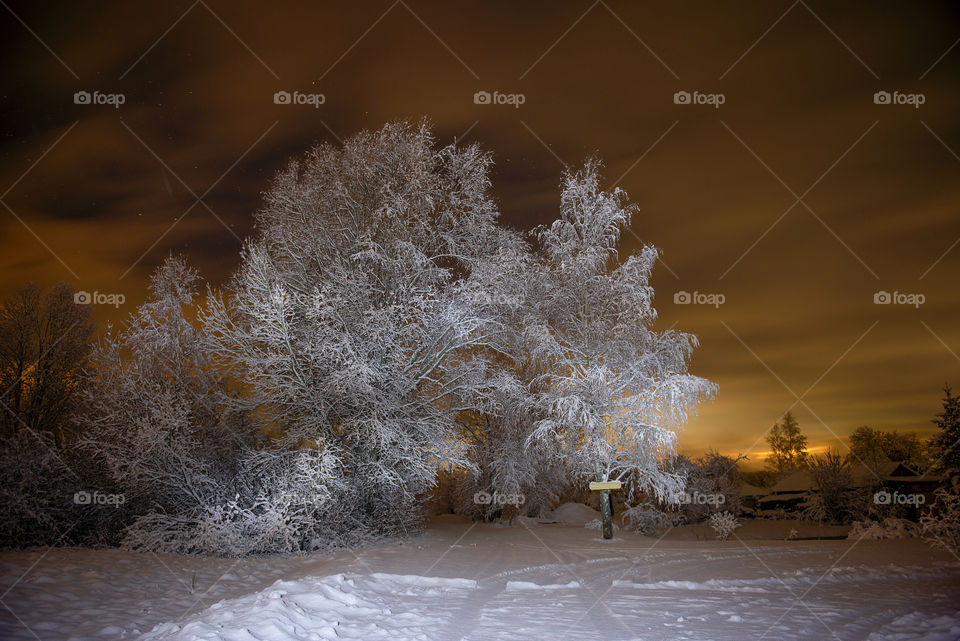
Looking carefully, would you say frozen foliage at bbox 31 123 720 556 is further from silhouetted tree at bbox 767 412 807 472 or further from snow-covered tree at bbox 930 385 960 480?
silhouetted tree at bbox 767 412 807 472

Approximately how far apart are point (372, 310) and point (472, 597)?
28.0 ft

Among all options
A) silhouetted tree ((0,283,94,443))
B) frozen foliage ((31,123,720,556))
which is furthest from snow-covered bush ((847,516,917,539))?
silhouetted tree ((0,283,94,443))

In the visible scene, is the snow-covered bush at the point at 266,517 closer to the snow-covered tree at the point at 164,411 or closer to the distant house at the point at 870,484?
the snow-covered tree at the point at 164,411

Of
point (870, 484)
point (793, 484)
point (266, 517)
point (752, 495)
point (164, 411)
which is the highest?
point (164, 411)

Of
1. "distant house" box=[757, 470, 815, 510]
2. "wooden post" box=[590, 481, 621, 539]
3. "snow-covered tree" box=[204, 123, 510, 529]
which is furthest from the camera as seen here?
"distant house" box=[757, 470, 815, 510]

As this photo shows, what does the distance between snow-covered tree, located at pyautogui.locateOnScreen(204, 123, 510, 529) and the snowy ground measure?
3.00 meters

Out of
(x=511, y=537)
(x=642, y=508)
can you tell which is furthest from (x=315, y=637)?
(x=642, y=508)

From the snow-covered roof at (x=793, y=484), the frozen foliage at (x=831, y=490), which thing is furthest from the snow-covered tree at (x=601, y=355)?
the snow-covered roof at (x=793, y=484)

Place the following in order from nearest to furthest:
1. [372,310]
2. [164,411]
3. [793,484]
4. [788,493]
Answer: [164,411]
[372,310]
[793,484]
[788,493]

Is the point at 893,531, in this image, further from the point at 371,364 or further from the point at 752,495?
the point at 752,495

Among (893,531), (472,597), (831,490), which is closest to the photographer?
(472,597)

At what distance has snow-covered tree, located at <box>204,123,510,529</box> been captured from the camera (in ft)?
48.4

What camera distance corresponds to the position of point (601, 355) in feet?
62.3

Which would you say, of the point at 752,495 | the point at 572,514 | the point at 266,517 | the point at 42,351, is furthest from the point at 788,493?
the point at 42,351
